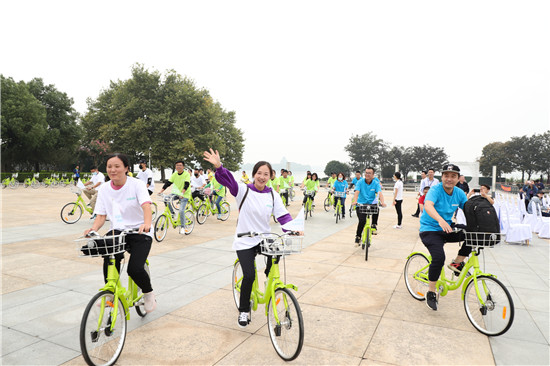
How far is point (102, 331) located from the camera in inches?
116

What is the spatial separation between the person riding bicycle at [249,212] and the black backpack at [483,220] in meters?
2.08

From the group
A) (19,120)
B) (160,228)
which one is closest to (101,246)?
(160,228)

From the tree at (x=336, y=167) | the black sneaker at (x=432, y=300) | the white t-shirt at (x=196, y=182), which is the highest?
the tree at (x=336, y=167)

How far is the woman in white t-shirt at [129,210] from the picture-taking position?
3.36 meters

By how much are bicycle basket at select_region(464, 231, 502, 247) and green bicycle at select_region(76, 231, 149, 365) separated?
3.66 m

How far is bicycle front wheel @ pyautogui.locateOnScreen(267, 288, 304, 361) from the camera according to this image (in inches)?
117

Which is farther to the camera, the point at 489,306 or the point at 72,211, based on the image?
the point at 72,211

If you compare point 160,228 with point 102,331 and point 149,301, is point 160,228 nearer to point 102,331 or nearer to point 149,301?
point 149,301

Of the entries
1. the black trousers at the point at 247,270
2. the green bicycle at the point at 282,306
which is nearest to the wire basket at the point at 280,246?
the green bicycle at the point at 282,306

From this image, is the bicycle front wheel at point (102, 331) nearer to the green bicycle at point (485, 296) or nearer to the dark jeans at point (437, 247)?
the dark jeans at point (437, 247)

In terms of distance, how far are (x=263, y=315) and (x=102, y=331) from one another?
6.16 ft

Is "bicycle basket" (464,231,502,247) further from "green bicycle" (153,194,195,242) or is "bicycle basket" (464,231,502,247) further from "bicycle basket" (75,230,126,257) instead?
"green bicycle" (153,194,195,242)

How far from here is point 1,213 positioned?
42.1 ft

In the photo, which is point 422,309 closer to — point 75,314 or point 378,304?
point 378,304
